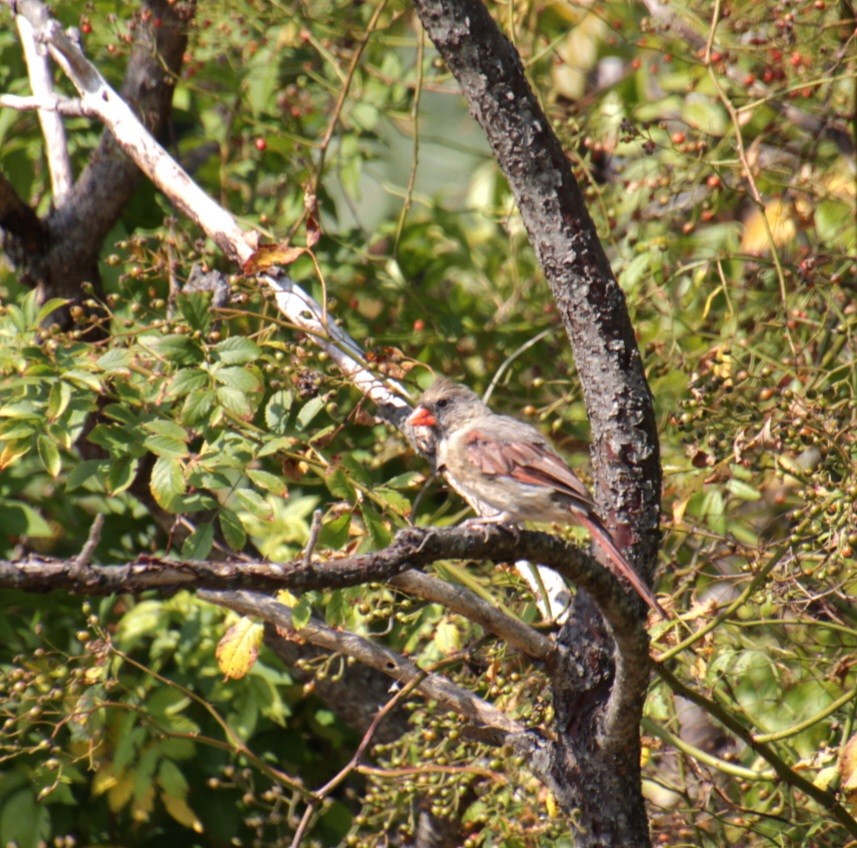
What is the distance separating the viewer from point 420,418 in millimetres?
3877

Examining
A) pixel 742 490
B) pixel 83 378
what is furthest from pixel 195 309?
pixel 742 490

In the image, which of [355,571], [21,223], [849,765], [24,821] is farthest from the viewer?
[21,223]

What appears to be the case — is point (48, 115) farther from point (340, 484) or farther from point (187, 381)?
point (340, 484)

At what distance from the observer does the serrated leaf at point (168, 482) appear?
3277 millimetres

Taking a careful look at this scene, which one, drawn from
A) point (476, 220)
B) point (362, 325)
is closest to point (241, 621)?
point (362, 325)

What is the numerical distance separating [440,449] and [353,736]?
1.81m

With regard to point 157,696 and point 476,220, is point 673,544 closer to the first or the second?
point 157,696

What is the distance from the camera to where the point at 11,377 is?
3.52 metres

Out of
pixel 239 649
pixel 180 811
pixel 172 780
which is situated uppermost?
pixel 239 649

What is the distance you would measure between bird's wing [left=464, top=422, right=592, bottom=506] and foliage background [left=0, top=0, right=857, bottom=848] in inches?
10.4

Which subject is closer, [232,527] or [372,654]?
[232,527]

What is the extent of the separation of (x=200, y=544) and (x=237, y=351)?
57 cm

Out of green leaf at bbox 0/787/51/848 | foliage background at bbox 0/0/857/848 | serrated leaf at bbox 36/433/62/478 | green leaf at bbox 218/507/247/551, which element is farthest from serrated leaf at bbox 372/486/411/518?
green leaf at bbox 0/787/51/848

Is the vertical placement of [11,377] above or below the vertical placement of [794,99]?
below
